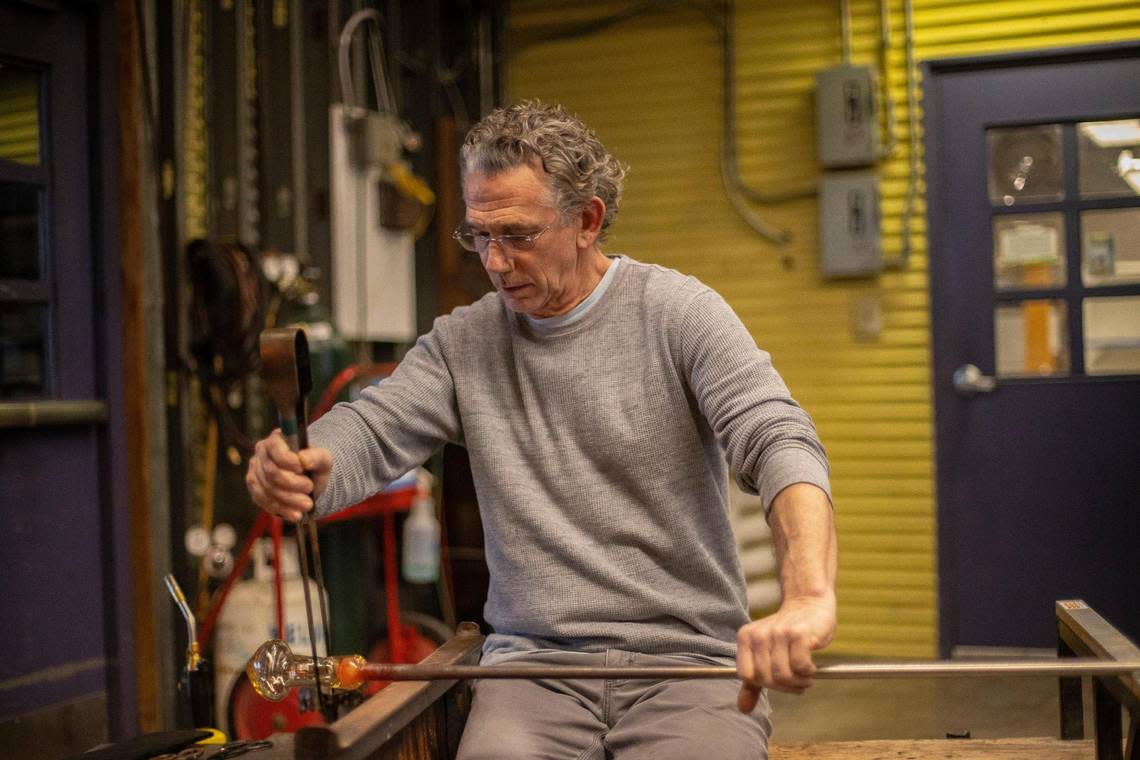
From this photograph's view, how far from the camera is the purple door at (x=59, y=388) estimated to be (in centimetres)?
329

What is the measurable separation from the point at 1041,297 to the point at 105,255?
3770 mm

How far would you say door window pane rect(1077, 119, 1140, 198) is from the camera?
16.4 feet

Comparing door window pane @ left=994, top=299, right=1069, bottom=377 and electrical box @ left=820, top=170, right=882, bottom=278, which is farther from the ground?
electrical box @ left=820, top=170, right=882, bottom=278

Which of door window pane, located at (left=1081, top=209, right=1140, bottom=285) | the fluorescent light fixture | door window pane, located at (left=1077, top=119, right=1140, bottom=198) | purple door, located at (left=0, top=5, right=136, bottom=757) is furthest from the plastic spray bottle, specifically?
the fluorescent light fixture

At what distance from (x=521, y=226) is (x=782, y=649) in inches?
34.2

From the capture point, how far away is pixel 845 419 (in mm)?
5387

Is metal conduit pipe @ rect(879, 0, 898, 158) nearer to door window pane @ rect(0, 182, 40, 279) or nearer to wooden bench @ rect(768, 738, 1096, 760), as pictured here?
door window pane @ rect(0, 182, 40, 279)

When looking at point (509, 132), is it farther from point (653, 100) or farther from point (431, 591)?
point (653, 100)

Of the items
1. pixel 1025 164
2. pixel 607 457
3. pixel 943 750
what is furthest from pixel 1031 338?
pixel 607 457

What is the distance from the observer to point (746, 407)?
178cm

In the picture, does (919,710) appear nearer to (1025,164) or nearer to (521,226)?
(1025,164)

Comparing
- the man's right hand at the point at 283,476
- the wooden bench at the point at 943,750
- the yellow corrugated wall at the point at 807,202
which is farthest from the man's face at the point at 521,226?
the yellow corrugated wall at the point at 807,202

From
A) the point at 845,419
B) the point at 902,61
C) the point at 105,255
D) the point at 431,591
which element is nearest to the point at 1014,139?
the point at 902,61

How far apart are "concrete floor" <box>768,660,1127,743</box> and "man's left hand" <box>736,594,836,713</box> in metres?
2.72
